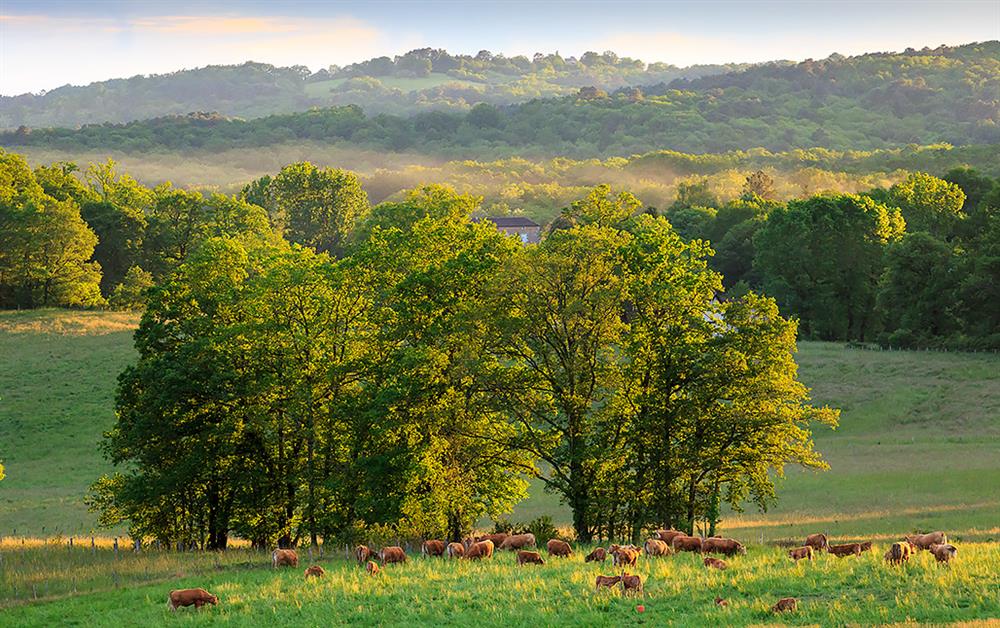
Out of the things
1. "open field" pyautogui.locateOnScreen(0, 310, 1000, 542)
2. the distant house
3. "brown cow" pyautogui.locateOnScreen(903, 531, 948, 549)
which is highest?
the distant house

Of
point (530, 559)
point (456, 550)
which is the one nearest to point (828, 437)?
point (456, 550)

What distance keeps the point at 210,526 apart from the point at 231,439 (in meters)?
4.91

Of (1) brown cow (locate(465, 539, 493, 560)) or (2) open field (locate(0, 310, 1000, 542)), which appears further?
(2) open field (locate(0, 310, 1000, 542))

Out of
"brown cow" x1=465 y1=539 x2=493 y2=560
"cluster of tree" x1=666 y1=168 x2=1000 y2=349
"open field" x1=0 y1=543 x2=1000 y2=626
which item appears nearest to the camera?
"open field" x1=0 y1=543 x2=1000 y2=626

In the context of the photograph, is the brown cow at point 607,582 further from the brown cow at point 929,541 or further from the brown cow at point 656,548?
the brown cow at point 929,541

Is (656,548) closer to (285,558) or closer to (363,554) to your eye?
(363,554)

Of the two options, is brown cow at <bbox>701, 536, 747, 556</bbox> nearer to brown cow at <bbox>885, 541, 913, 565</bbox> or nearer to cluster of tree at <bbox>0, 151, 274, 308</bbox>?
brown cow at <bbox>885, 541, 913, 565</bbox>

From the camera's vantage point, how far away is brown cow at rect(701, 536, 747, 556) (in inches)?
1332

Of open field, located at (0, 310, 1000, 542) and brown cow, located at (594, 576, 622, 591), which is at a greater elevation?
brown cow, located at (594, 576, 622, 591)

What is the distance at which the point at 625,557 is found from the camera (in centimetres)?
3191

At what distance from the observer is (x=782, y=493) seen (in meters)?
59.9

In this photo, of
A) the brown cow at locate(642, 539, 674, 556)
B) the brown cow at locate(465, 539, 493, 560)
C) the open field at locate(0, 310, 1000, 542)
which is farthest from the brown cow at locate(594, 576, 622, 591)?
the open field at locate(0, 310, 1000, 542)

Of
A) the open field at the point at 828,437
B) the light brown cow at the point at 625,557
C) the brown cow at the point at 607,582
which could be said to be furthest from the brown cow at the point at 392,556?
the open field at the point at 828,437

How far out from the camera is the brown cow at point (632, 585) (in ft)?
91.0
